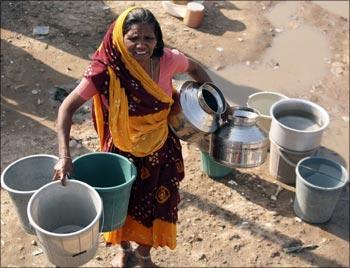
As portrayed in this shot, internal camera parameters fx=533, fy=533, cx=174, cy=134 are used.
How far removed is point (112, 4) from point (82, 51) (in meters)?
1.15

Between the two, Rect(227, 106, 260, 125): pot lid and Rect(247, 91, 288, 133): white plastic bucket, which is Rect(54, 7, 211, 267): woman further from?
Rect(247, 91, 288, 133): white plastic bucket

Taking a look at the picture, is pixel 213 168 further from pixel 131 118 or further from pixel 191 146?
pixel 131 118

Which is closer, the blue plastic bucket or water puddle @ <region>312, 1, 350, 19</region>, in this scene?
the blue plastic bucket

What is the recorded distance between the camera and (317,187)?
3.71 metres

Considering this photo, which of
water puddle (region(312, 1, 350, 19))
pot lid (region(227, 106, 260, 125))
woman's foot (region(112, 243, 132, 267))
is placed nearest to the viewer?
pot lid (region(227, 106, 260, 125))

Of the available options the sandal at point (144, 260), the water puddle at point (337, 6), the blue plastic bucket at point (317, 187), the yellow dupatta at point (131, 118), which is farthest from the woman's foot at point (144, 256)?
the water puddle at point (337, 6)

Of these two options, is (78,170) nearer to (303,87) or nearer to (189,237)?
(189,237)

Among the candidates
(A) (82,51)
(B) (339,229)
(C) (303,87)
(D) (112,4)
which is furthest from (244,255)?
(D) (112,4)

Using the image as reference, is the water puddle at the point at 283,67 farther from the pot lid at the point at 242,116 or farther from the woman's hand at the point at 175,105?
the woman's hand at the point at 175,105

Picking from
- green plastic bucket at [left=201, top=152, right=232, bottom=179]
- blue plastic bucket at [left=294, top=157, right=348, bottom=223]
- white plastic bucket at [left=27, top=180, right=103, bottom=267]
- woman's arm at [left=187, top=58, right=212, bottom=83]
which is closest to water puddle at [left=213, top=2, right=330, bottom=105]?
green plastic bucket at [left=201, top=152, right=232, bottom=179]

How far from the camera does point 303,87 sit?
5.57m

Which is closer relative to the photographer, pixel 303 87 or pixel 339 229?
pixel 339 229

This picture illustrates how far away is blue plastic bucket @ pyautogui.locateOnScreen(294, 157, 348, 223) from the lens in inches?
148

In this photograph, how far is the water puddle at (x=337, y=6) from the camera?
22.6 ft
